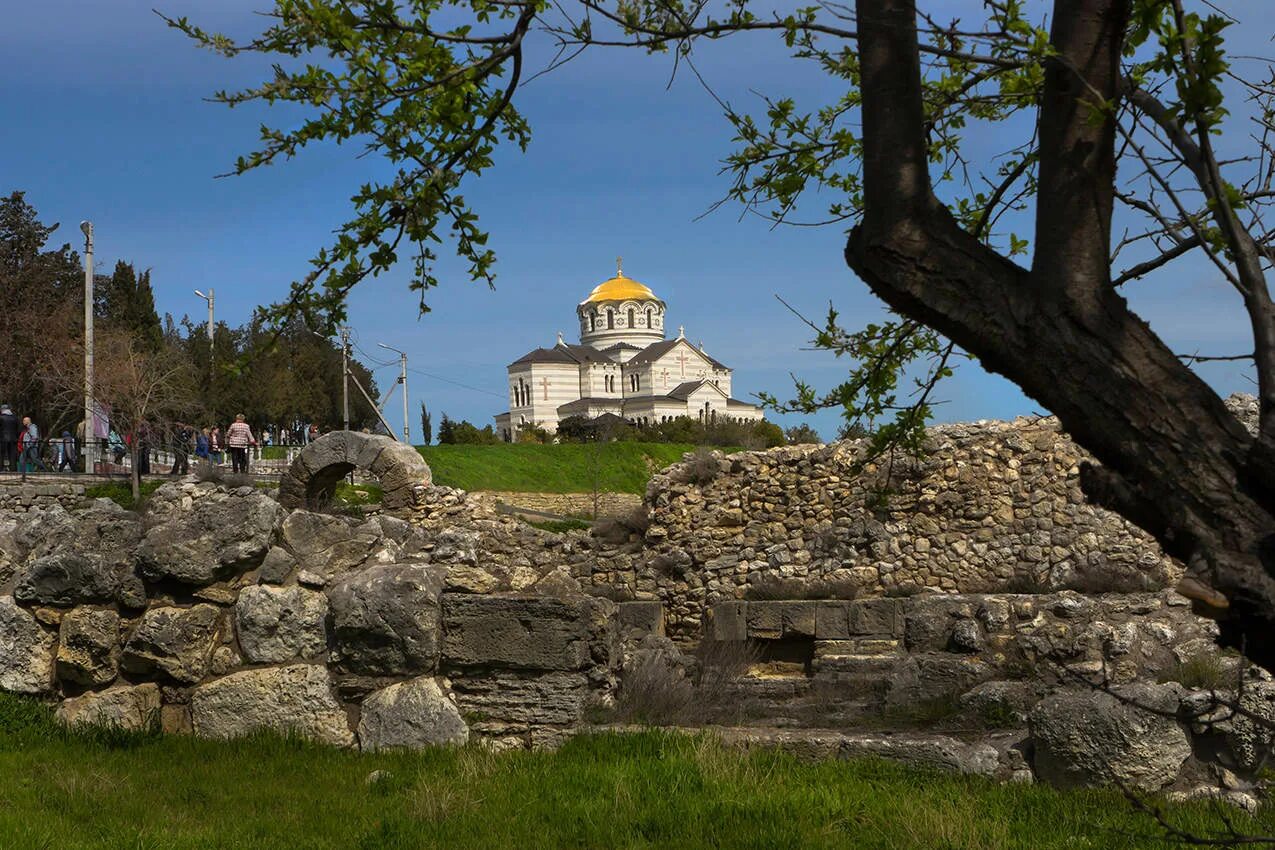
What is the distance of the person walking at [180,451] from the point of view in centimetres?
3319

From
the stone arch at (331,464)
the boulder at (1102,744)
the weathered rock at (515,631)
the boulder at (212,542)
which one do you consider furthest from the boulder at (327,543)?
the stone arch at (331,464)

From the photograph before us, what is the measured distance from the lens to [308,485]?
67.6 feet

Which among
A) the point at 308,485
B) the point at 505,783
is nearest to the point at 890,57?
the point at 505,783

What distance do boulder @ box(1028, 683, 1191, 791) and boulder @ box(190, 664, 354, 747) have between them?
10.3 ft

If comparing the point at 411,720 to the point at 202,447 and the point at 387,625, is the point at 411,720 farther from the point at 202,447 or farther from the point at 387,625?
the point at 202,447

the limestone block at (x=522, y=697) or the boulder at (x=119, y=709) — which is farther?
the boulder at (x=119, y=709)

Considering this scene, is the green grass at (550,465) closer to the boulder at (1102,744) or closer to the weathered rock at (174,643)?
the weathered rock at (174,643)

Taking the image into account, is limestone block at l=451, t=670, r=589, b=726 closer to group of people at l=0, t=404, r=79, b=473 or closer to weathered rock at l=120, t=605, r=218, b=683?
weathered rock at l=120, t=605, r=218, b=683

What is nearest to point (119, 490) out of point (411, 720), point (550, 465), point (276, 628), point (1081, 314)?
point (550, 465)

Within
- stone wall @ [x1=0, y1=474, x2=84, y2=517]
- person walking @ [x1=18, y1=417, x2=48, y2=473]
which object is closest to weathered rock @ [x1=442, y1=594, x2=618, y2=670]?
stone wall @ [x1=0, y1=474, x2=84, y2=517]

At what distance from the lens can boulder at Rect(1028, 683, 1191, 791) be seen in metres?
5.55

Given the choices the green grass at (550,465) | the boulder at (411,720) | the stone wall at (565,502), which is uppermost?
the green grass at (550,465)

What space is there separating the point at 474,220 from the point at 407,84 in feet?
1.86

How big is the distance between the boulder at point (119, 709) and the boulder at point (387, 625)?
0.93 meters
